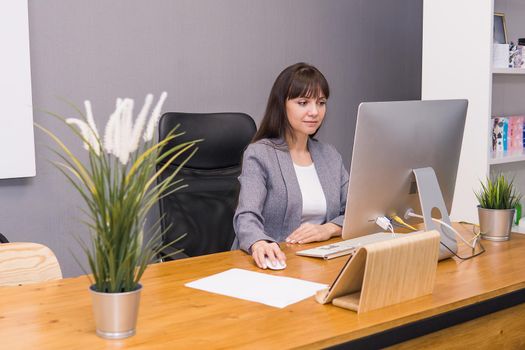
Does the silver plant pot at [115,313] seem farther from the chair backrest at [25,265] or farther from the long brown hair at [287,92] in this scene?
the long brown hair at [287,92]

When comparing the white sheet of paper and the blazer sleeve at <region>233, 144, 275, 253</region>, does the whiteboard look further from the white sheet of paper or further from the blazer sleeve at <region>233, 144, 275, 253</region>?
the white sheet of paper

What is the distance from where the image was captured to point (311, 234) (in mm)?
2227

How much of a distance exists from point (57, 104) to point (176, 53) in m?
0.65

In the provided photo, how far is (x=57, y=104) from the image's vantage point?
2840mm

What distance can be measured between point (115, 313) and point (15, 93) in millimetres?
1667

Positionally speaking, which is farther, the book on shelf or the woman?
the book on shelf

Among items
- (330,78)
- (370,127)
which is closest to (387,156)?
(370,127)

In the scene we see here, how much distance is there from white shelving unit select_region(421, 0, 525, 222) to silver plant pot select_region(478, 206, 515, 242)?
0.92m

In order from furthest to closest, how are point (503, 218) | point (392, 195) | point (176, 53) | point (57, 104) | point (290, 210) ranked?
point (176, 53)
point (57, 104)
point (290, 210)
point (503, 218)
point (392, 195)

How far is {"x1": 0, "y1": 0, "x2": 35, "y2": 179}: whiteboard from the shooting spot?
2.65 meters

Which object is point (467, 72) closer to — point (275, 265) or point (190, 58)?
point (190, 58)

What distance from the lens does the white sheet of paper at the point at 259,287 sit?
1.60 meters

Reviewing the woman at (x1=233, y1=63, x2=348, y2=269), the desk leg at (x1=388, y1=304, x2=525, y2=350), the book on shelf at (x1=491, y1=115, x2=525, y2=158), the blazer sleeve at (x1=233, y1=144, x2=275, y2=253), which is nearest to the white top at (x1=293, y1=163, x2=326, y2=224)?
the woman at (x1=233, y1=63, x2=348, y2=269)

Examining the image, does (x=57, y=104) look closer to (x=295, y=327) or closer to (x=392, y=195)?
(x=392, y=195)
